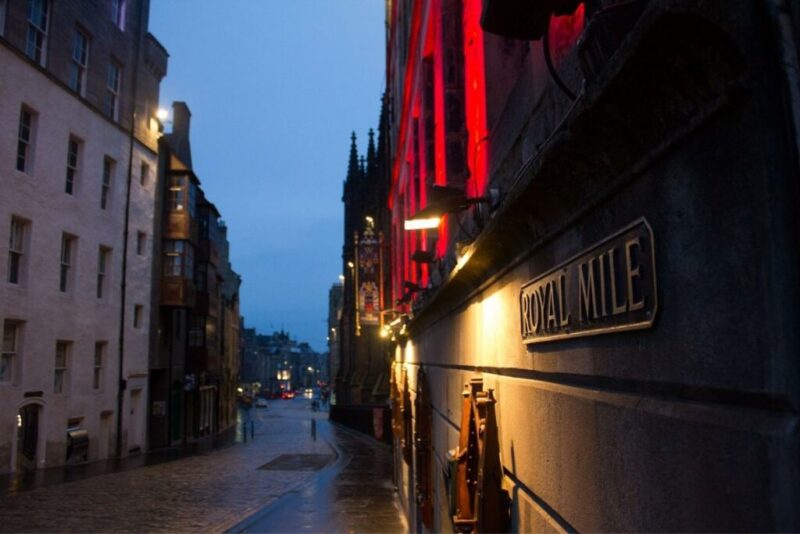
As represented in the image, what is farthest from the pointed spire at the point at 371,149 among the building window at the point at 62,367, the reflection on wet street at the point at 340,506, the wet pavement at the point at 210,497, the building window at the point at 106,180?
the building window at the point at 62,367

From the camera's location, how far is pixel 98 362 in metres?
26.6

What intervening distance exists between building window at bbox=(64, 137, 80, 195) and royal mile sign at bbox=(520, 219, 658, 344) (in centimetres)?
2488

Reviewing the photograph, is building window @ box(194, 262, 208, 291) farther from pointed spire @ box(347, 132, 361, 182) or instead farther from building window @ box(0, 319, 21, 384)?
pointed spire @ box(347, 132, 361, 182)

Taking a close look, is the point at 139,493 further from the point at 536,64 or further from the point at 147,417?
the point at 536,64

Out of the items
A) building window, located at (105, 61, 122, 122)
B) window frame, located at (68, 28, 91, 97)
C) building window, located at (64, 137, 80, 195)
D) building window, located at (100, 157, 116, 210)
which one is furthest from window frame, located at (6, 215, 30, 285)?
building window, located at (105, 61, 122, 122)

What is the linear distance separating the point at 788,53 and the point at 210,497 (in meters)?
18.7

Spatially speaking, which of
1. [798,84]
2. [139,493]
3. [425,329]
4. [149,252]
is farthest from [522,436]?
[149,252]

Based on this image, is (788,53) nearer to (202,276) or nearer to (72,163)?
(72,163)

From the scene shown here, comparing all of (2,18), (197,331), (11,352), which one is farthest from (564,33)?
(197,331)

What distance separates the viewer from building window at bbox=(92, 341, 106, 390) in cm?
2631

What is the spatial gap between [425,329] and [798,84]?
386 inches

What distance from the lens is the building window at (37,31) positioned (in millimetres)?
22344

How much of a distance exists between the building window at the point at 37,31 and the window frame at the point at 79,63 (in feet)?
5.26

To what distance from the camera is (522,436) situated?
4.14 metres
